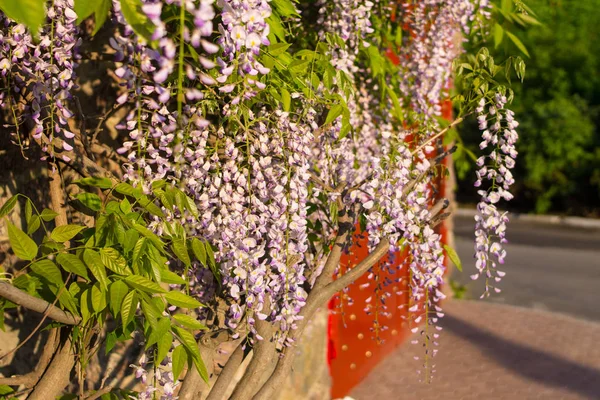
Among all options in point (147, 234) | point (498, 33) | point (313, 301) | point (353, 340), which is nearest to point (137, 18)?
point (147, 234)

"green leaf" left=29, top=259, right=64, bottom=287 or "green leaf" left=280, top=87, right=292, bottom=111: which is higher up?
"green leaf" left=280, top=87, right=292, bottom=111

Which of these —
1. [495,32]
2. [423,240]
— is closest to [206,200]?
[423,240]

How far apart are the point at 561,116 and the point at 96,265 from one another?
16706 mm

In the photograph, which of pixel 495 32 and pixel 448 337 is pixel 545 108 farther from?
pixel 495 32

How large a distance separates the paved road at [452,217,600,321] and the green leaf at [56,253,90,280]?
25.8 feet

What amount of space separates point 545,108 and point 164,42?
17179mm

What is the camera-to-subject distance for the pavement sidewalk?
20.3 ft

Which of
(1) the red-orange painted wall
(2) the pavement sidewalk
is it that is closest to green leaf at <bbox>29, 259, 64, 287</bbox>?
(1) the red-orange painted wall

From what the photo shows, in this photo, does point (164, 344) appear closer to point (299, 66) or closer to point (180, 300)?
point (180, 300)

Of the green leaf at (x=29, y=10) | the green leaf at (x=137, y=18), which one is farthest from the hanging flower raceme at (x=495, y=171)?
the green leaf at (x=29, y=10)

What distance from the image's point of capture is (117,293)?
2094 mm

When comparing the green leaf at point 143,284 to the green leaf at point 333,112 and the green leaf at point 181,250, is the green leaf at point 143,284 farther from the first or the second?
the green leaf at point 333,112

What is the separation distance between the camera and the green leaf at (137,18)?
154 cm

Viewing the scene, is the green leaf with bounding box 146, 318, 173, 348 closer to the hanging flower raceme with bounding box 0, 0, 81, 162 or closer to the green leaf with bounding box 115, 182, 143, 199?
the green leaf with bounding box 115, 182, 143, 199
